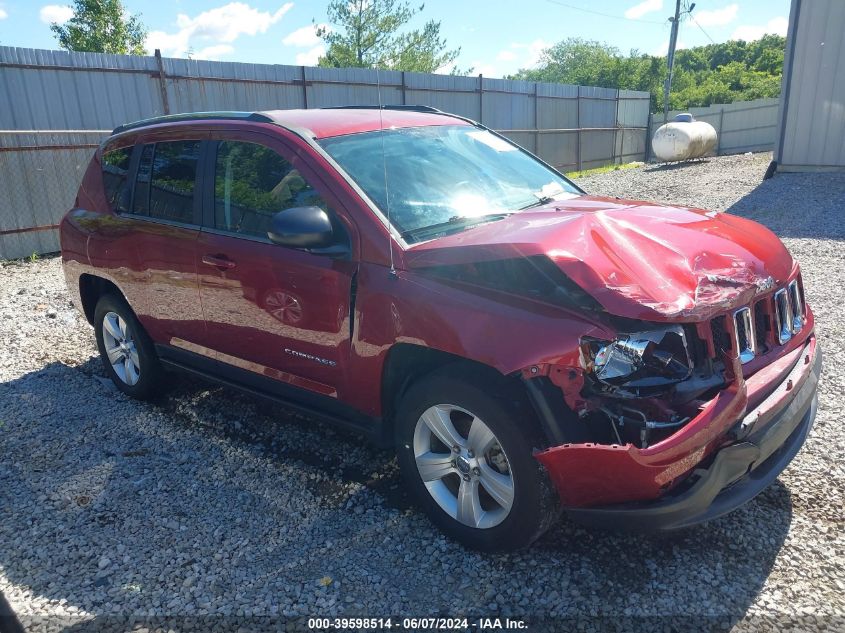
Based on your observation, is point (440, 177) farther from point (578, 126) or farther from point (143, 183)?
point (578, 126)

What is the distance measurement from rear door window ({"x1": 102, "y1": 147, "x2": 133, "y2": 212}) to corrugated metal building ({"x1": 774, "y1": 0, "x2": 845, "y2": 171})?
13.6 meters

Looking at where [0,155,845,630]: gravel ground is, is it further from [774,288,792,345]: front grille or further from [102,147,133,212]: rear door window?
[102,147,133,212]: rear door window

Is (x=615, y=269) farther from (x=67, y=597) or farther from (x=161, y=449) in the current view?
(x=161, y=449)

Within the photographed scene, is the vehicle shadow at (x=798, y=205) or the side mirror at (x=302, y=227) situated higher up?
the side mirror at (x=302, y=227)

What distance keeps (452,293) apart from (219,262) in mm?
1591

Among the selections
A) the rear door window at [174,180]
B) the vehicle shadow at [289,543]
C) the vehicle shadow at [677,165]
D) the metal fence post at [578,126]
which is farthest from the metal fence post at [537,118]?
the vehicle shadow at [289,543]

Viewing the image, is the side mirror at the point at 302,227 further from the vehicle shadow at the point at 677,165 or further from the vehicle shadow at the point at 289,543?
the vehicle shadow at the point at 677,165

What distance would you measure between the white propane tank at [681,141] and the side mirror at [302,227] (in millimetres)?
20136

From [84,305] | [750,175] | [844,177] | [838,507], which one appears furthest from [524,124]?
[838,507]

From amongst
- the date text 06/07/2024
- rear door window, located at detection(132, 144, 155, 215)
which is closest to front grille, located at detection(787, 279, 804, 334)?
the date text 06/07/2024

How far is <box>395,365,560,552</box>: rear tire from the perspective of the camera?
2594 mm

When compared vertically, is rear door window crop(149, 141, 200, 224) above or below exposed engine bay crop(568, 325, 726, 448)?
above

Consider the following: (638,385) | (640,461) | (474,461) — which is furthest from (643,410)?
(474,461)

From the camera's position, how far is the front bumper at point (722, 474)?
2.36m
